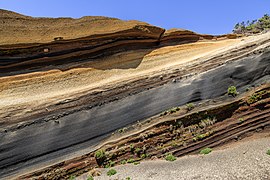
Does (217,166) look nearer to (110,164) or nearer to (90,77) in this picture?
(110,164)

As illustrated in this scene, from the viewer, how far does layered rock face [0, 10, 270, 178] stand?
60.4ft

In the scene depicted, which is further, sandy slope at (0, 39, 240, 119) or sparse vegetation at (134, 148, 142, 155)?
sandy slope at (0, 39, 240, 119)

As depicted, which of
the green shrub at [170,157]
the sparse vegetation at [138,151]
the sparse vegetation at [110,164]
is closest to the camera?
the green shrub at [170,157]

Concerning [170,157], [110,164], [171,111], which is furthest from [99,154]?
[171,111]

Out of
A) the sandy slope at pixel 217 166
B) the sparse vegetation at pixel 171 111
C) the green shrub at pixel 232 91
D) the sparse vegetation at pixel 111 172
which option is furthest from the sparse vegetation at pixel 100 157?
the green shrub at pixel 232 91

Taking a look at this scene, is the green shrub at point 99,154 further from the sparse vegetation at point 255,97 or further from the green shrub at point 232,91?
the sparse vegetation at point 255,97

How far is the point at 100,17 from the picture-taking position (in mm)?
23797

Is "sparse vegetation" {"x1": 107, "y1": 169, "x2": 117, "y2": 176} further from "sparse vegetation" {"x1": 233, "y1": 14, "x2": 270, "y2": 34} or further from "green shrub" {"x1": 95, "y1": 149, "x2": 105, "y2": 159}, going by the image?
"sparse vegetation" {"x1": 233, "y1": 14, "x2": 270, "y2": 34}

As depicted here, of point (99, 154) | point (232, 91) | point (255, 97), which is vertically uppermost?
point (232, 91)

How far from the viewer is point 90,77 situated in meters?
21.5

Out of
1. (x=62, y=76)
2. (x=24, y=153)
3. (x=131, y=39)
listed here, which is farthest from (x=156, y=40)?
(x=24, y=153)

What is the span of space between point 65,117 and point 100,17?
918cm

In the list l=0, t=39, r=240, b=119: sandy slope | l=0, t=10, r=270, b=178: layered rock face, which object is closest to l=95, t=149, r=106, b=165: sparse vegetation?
l=0, t=10, r=270, b=178: layered rock face

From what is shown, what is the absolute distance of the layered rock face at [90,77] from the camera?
725 inches
